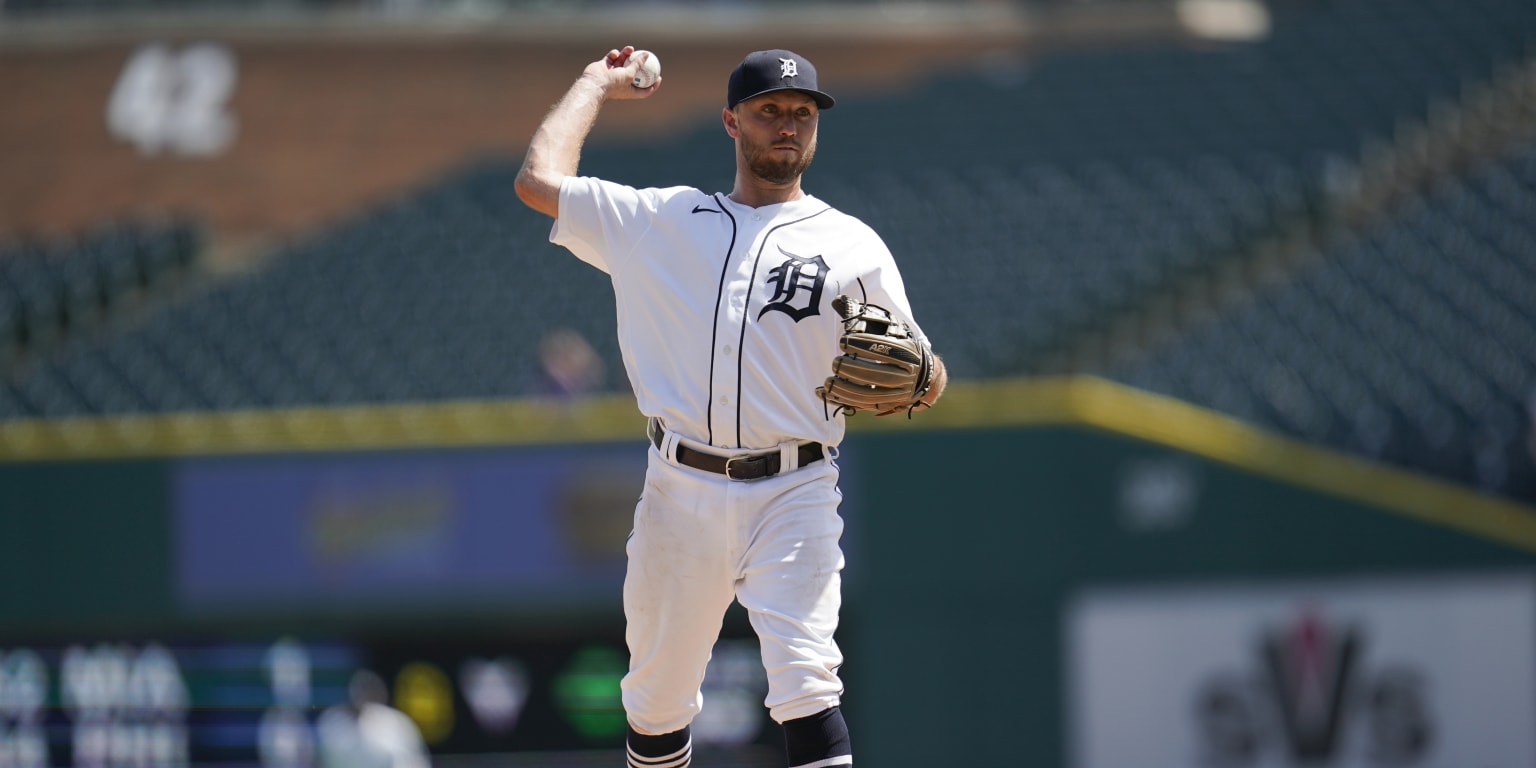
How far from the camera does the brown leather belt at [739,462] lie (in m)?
3.65

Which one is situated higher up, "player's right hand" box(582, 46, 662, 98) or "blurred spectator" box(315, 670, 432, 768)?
"player's right hand" box(582, 46, 662, 98)

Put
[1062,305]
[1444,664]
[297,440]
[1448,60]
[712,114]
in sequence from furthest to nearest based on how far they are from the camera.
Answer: [712,114]
[1448,60]
[1062,305]
[297,440]
[1444,664]

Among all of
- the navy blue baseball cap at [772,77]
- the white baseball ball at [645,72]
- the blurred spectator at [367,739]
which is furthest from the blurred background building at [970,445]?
the navy blue baseball cap at [772,77]

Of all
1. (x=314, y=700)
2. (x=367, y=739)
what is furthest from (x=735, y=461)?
(x=314, y=700)

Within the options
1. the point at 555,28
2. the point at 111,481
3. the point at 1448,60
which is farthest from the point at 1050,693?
the point at 555,28

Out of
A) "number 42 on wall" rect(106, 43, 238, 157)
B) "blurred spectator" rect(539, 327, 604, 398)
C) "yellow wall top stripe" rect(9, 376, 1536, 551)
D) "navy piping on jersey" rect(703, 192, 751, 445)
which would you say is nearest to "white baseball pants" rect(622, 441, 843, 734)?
"navy piping on jersey" rect(703, 192, 751, 445)

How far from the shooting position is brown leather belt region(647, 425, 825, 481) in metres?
3.65

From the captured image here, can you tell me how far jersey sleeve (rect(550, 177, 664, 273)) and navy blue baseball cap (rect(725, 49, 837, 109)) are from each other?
0.29 metres

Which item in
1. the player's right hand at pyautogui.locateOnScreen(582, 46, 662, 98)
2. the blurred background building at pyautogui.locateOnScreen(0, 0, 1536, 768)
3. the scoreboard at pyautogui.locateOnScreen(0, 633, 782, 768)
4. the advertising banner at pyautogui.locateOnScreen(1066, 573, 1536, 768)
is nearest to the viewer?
the player's right hand at pyautogui.locateOnScreen(582, 46, 662, 98)

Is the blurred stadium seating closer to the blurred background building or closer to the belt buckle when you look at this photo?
the blurred background building

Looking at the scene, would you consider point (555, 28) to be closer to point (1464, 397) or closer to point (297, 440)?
point (297, 440)

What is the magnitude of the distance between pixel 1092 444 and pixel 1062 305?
3337 mm

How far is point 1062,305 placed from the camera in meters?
12.6

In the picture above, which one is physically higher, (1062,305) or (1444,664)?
(1062,305)
